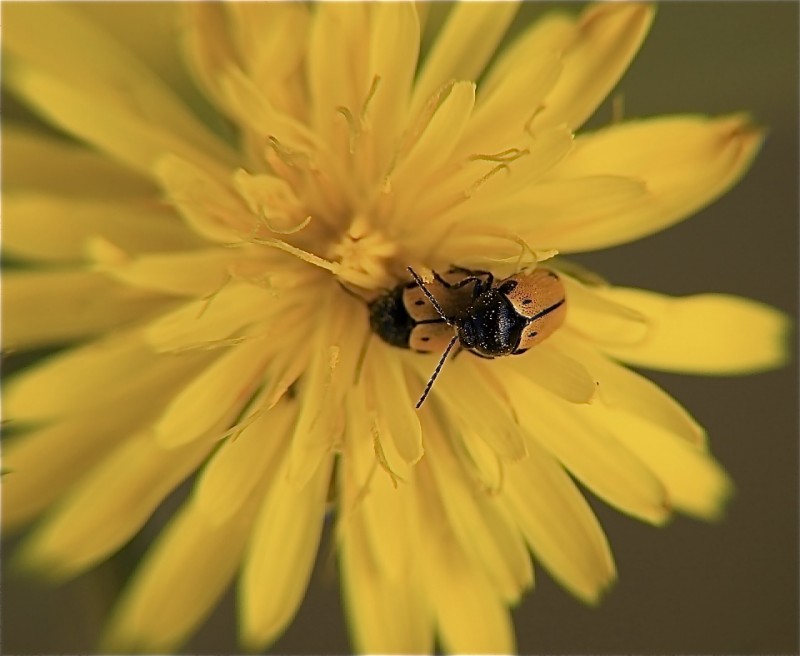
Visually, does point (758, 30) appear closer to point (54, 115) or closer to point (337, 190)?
point (337, 190)

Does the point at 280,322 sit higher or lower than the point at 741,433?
higher

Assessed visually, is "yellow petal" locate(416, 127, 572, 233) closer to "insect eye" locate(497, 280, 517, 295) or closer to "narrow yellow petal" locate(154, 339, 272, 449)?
"insect eye" locate(497, 280, 517, 295)

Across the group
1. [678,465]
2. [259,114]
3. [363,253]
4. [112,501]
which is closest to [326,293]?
[363,253]

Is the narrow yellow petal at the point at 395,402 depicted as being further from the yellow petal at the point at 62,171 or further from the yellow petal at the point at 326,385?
A: the yellow petal at the point at 62,171

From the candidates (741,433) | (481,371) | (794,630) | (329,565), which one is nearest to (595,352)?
(481,371)

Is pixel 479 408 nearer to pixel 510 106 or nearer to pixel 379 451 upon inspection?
pixel 379 451

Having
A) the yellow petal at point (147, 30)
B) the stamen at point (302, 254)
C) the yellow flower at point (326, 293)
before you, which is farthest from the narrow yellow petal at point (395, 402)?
the yellow petal at point (147, 30)
